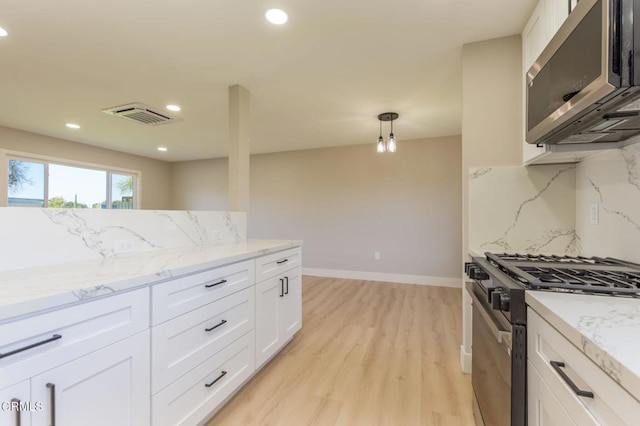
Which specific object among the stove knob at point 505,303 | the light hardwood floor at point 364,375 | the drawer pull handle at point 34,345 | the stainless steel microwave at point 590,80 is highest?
the stainless steel microwave at point 590,80

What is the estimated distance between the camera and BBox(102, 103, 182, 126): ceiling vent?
3301 millimetres

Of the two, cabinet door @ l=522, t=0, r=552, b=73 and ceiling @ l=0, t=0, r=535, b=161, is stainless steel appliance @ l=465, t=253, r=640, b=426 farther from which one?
ceiling @ l=0, t=0, r=535, b=161

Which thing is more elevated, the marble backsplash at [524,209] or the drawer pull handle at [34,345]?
the marble backsplash at [524,209]

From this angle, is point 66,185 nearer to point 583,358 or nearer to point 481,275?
point 481,275

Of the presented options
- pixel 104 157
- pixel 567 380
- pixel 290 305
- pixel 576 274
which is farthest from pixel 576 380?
pixel 104 157

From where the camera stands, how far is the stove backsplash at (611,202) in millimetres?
1282

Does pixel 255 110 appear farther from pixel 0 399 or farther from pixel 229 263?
pixel 0 399

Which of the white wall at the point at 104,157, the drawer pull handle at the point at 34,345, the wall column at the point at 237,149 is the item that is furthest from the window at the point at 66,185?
the drawer pull handle at the point at 34,345

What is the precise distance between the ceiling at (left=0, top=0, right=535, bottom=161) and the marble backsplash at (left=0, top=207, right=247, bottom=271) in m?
1.25

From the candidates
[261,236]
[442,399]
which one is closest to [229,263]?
[442,399]

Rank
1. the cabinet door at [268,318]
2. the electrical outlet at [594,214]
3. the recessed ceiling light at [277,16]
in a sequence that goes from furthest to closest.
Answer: the cabinet door at [268,318], the recessed ceiling light at [277,16], the electrical outlet at [594,214]

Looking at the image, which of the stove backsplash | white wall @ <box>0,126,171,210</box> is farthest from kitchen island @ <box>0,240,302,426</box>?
white wall @ <box>0,126,171,210</box>

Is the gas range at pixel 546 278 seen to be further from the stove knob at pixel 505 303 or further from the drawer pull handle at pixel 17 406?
the drawer pull handle at pixel 17 406

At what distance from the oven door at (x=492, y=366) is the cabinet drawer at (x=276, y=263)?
1.26 metres
